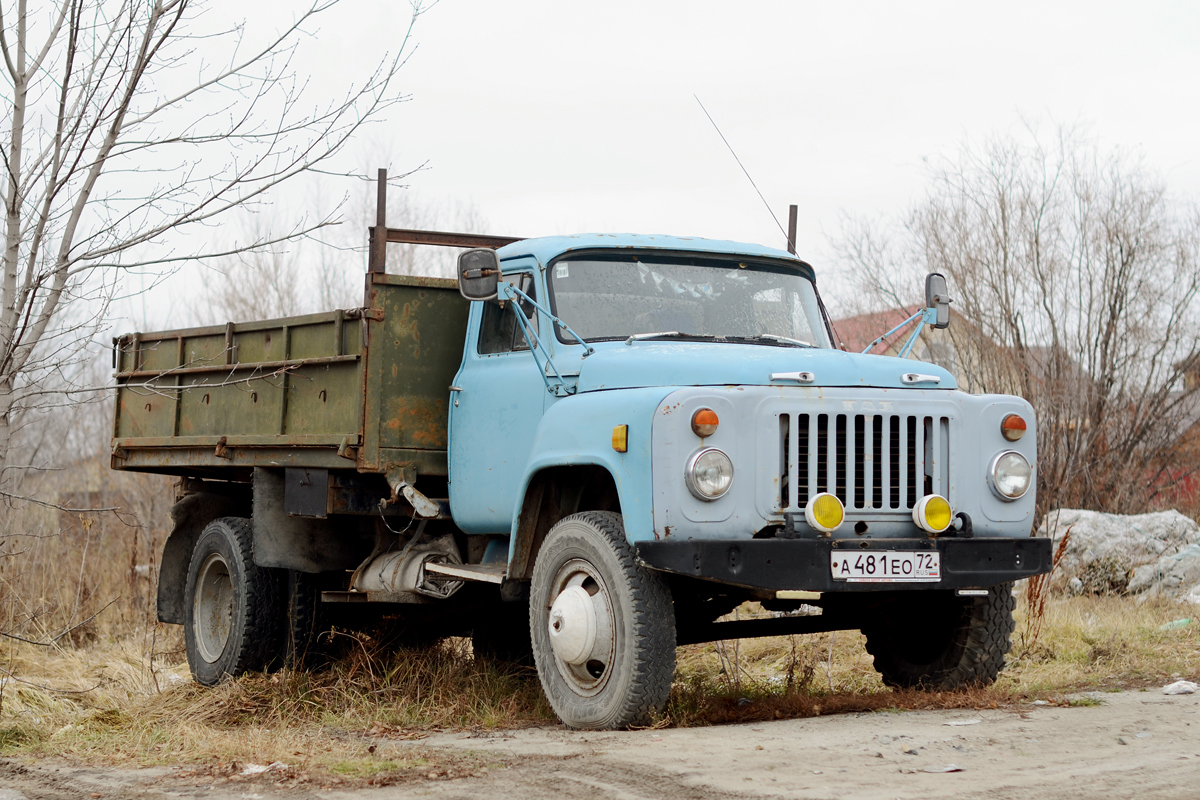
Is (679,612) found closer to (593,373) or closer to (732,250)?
(593,373)

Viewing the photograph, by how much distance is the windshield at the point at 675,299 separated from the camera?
6668 mm

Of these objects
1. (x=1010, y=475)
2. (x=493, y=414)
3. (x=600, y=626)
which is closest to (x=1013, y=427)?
(x=1010, y=475)

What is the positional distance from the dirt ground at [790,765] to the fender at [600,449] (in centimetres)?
91

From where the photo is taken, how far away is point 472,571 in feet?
22.6

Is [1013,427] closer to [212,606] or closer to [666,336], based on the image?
[666,336]

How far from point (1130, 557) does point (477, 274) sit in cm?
809

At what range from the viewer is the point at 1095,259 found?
1675cm

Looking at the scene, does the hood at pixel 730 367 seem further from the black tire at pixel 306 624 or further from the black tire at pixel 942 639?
the black tire at pixel 306 624

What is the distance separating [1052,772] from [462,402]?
363 centimetres

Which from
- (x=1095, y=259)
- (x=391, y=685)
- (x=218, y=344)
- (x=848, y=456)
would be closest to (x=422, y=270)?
(x=1095, y=259)

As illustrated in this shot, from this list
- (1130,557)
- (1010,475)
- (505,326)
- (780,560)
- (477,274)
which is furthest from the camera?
(1130,557)

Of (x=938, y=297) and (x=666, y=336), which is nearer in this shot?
(x=666, y=336)

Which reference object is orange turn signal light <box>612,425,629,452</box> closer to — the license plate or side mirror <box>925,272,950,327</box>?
the license plate

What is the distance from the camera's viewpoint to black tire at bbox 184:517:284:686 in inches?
327
